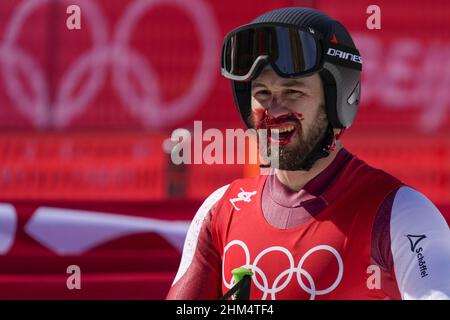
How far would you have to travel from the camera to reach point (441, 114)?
807 cm

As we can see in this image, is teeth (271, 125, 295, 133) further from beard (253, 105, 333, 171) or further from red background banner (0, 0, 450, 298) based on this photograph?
red background banner (0, 0, 450, 298)

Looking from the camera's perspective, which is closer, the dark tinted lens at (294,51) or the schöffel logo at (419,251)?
the schöffel logo at (419,251)

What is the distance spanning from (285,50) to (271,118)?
225 mm

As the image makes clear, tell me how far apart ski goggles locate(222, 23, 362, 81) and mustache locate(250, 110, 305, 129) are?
12 centimetres

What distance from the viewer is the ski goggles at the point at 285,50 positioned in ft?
10.1

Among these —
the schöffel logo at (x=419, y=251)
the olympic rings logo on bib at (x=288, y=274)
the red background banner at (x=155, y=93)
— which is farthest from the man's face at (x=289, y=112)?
the red background banner at (x=155, y=93)

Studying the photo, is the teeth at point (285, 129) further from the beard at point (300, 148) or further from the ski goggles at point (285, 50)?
the ski goggles at point (285, 50)

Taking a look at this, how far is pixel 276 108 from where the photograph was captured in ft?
10.1

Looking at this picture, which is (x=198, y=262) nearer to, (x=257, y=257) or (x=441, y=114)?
(x=257, y=257)

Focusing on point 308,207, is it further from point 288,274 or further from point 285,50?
point 285,50

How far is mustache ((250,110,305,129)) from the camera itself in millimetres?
3066

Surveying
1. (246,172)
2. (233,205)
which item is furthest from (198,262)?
(246,172)

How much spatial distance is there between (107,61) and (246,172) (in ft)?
5.05

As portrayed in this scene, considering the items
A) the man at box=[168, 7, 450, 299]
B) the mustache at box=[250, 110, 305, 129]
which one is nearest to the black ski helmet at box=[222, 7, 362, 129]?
the man at box=[168, 7, 450, 299]
